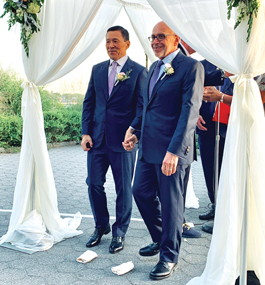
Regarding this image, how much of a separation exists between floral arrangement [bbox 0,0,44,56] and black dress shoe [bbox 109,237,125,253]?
2098 mm

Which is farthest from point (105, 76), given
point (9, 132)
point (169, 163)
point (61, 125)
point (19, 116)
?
point (19, 116)

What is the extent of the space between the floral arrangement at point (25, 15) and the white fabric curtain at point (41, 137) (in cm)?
8

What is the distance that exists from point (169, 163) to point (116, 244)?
113 cm

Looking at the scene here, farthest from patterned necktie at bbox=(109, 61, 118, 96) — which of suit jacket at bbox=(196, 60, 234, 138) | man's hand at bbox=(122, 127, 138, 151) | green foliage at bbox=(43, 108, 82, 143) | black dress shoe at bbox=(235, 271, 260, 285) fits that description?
green foliage at bbox=(43, 108, 82, 143)

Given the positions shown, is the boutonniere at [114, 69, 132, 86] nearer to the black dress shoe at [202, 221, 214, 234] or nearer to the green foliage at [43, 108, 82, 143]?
the black dress shoe at [202, 221, 214, 234]

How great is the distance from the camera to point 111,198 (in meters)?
5.50

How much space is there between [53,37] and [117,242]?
2.10 m

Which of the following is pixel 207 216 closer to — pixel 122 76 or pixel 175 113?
pixel 175 113

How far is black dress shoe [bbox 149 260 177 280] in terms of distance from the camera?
2894 millimetres

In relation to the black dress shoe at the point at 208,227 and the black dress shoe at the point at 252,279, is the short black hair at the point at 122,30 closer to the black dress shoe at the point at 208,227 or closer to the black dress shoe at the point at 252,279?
the black dress shoe at the point at 208,227

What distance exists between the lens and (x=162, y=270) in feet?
9.57

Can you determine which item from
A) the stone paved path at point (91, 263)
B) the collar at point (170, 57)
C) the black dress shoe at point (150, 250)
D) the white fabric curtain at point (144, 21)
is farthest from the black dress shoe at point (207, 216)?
the white fabric curtain at point (144, 21)

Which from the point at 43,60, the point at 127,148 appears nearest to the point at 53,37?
the point at 43,60

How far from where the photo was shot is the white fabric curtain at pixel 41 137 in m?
3.56
